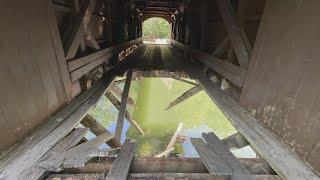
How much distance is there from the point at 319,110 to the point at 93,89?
3040mm

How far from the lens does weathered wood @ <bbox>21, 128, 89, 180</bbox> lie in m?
1.73

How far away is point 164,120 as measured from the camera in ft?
33.7

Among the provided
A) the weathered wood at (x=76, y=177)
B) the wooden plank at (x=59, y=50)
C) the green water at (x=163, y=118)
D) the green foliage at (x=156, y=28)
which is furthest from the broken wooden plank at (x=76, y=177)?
the green foliage at (x=156, y=28)

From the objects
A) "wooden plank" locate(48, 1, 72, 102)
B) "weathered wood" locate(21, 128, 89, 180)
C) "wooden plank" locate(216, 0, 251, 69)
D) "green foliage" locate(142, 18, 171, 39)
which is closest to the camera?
"weathered wood" locate(21, 128, 89, 180)

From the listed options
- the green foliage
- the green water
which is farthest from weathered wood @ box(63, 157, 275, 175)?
the green foliage

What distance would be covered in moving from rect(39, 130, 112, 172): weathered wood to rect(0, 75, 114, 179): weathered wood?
0.39 feet

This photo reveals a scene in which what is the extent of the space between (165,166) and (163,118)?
8.41 metres

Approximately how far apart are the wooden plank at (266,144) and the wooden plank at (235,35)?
57 cm

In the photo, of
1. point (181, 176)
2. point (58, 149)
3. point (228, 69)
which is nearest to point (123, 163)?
point (181, 176)

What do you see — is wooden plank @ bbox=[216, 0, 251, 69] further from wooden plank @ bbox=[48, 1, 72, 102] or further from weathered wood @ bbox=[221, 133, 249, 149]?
wooden plank @ bbox=[48, 1, 72, 102]

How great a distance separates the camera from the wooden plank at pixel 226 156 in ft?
6.06

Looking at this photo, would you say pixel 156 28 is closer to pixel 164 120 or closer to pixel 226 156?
pixel 164 120

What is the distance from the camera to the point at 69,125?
259 centimetres

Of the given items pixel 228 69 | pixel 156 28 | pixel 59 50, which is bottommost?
pixel 156 28
